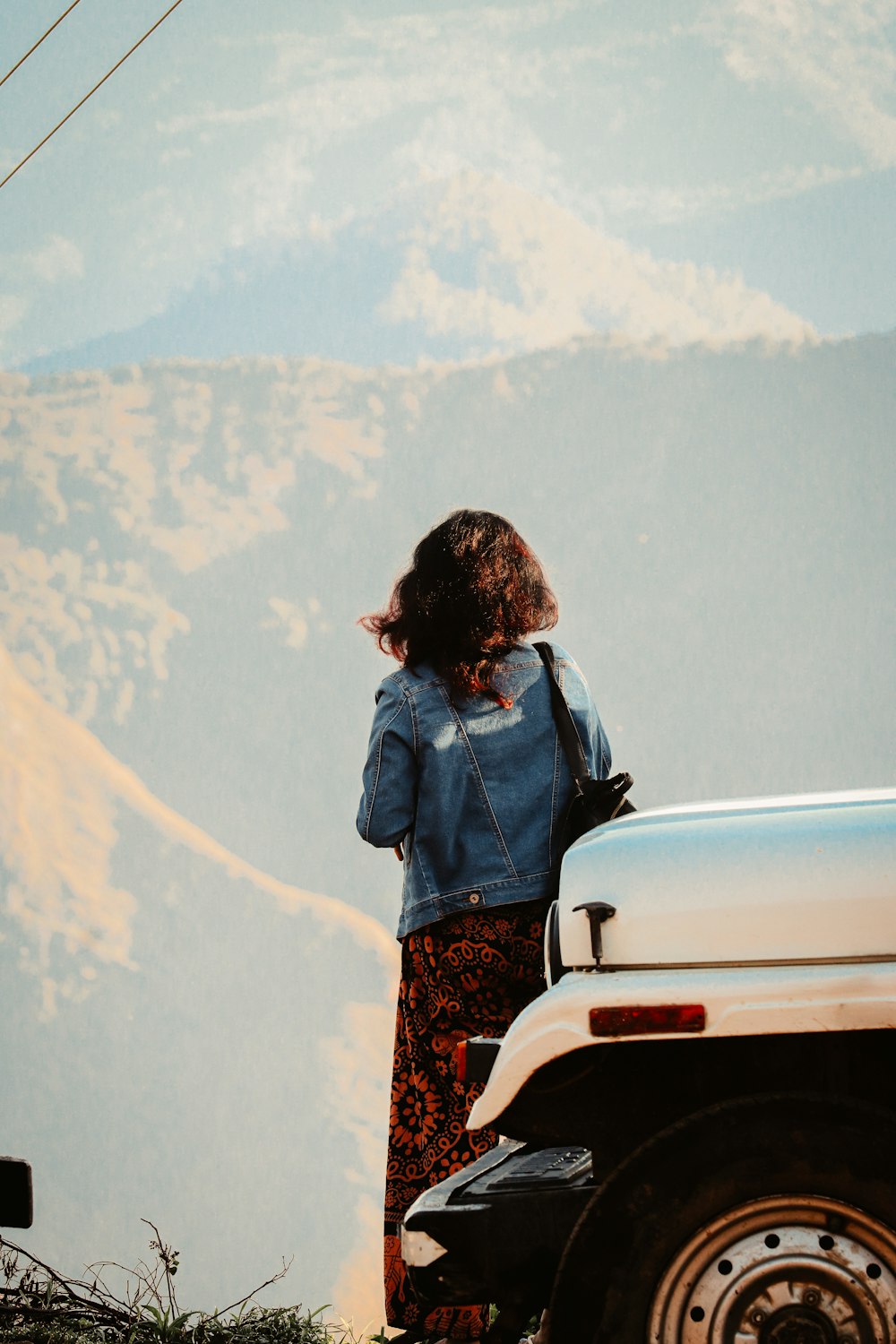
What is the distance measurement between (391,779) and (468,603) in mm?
465

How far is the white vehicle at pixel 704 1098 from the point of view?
192 cm

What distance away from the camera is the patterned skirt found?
299 cm

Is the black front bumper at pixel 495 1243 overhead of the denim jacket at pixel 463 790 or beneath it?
beneath

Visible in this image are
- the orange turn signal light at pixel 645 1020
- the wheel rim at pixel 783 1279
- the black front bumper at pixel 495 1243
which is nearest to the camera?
the wheel rim at pixel 783 1279

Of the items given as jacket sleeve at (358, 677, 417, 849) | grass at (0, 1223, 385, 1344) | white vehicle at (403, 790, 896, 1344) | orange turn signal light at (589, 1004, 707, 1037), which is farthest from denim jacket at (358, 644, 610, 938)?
grass at (0, 1223, 385, 1344)

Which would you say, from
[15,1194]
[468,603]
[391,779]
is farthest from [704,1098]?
[15,1194]

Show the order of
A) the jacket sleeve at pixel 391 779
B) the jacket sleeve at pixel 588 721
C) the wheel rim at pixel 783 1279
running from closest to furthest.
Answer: the wheel rim at pixel 783 1279
the jacket sleeve at pixel 391 779
the jacket sleeve at pixel 588 721

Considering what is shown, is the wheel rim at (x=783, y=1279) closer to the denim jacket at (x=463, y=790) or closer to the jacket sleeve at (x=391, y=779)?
the denim jacket at (x=463, y=790)

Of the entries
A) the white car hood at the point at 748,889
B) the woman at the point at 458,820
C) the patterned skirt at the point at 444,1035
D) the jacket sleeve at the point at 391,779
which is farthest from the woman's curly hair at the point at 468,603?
the white car hood at the point at 748,889

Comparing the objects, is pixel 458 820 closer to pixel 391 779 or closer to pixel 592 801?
pixel 391 779

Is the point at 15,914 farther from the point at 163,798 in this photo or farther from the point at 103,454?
the point at 103,454

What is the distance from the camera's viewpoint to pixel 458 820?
3.09 metres

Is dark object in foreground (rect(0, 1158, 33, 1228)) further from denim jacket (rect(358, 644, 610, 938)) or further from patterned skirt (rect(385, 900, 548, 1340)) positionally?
denim jacket (rect(358, 644, 610, 938))

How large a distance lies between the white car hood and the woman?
2.67 feet
